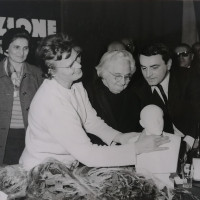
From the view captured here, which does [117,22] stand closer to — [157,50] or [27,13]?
[157,50]

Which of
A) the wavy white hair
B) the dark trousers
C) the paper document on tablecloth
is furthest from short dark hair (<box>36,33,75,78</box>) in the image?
the paper document on tablecloth

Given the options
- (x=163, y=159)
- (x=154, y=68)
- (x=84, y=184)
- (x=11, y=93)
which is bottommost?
(x=84, y=184)

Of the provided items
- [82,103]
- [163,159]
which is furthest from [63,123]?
[163,159]

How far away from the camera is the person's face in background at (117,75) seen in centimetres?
121

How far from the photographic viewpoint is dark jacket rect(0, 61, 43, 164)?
47.8 inches

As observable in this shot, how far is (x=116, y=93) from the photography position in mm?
1234

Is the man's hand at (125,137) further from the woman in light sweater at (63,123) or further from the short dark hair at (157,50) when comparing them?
the short dark hair at (157,50)

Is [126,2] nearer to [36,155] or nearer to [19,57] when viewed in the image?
[19,57]

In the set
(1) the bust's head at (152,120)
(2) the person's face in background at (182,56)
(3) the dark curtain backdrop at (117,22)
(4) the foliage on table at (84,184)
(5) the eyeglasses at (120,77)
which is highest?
(3) the dark curtain backdrop at (117,22)

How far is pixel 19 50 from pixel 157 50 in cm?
60

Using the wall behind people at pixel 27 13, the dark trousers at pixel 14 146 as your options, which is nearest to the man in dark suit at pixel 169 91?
the wall behind people at pixel 27 13

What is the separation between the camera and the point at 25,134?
1.22m

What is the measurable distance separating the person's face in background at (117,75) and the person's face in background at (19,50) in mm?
350

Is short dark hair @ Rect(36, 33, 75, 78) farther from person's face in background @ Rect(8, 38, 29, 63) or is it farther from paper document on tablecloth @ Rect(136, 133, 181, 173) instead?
paper document on tablecloth @ Rect(136, 133, 181, 173)
